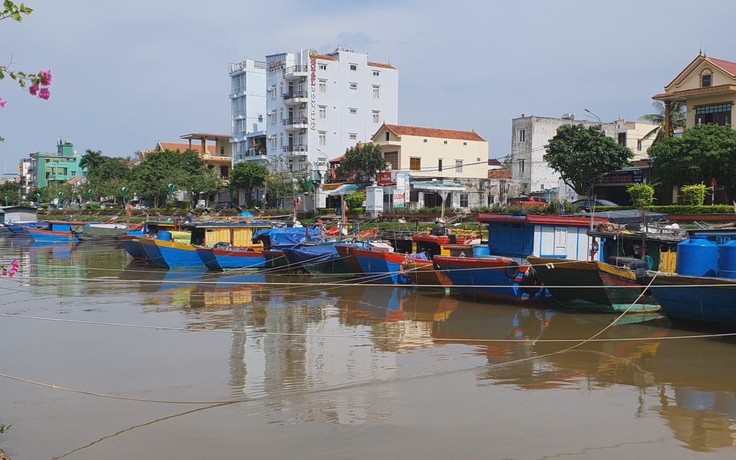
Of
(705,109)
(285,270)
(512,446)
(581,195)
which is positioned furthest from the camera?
(581,195)

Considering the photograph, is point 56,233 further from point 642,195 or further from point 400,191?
point 642,195

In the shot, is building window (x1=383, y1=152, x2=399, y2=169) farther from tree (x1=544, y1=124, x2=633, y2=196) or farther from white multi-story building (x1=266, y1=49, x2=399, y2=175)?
tree (x1=544, y1=124, x2=633, y2=196)

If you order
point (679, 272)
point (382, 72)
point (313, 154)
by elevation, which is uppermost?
point (382, 72)

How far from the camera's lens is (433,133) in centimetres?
5641

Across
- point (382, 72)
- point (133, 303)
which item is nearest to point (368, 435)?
point (133, 303)

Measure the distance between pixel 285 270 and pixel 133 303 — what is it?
935 centimetres

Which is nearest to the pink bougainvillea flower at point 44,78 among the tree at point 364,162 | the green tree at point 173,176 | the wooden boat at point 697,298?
the wooden boat at point 697,298

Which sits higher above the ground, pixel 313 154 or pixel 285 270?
pixel 313 154

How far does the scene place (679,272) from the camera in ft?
51.0

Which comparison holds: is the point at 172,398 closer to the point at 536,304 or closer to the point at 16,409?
the point at 16,409

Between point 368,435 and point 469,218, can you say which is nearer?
point 368,435

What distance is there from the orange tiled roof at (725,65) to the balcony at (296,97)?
35189 mm

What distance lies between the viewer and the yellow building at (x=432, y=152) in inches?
2163

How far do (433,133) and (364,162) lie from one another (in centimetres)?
693
